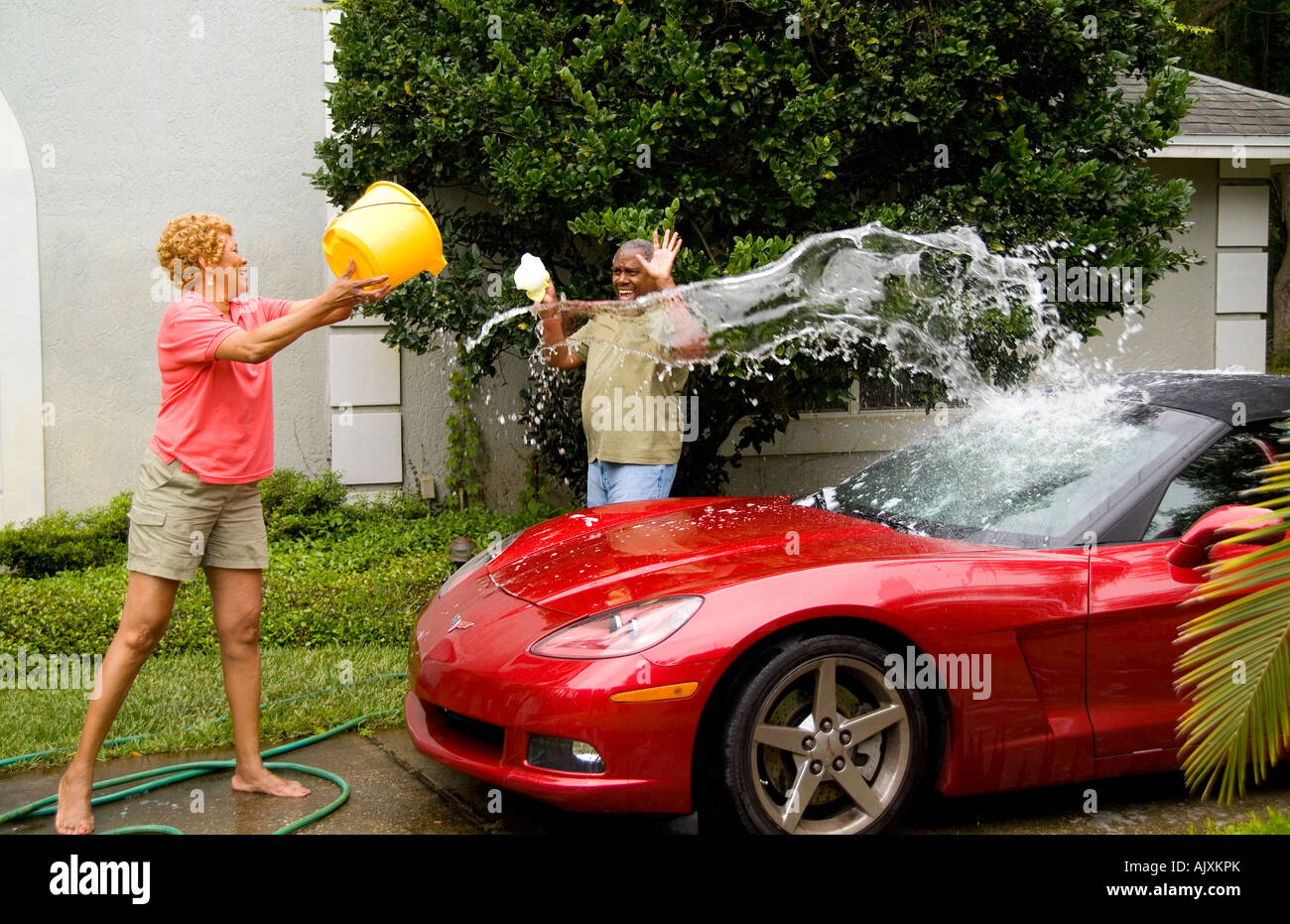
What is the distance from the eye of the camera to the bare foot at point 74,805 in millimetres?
3590

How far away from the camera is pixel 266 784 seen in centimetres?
396

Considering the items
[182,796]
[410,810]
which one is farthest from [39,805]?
[410,810]

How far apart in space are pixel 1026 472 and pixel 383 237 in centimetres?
235

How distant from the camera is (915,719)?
3.38 metres

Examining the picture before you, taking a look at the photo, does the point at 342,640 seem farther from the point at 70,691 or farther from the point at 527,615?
the point at 527,615

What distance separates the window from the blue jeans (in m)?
2.20

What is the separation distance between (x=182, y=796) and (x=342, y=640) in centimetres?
204

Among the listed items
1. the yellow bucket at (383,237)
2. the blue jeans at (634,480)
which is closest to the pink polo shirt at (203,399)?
the yellow bucket at (383,237)

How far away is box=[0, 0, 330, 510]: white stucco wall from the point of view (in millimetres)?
7750

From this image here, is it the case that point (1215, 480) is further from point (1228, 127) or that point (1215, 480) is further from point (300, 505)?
point (1228, 127)

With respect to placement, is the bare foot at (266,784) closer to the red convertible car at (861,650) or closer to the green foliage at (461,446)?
the red convertible car at (861,650)

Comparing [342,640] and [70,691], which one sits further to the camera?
[342,640]

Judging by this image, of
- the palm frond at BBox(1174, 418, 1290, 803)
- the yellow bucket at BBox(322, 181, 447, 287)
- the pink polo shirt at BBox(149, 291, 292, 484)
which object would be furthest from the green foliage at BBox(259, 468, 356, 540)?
the palm frond at BBox(1174, 418, 1290, 803)
